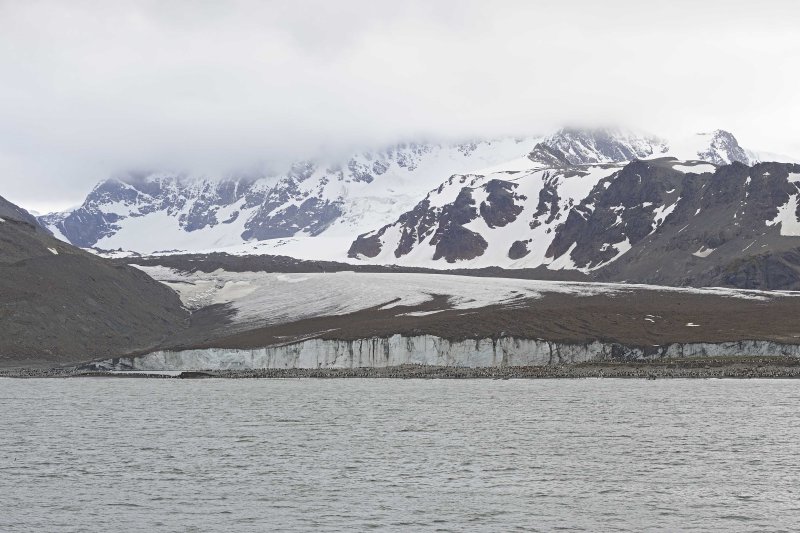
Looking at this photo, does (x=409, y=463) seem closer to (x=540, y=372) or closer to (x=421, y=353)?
(x=540, y=372)

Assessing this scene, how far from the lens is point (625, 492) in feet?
174

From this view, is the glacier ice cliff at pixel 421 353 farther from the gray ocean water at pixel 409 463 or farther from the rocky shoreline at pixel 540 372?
the gray ocean water at pixel 409 463

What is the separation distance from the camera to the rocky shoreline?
460 feet

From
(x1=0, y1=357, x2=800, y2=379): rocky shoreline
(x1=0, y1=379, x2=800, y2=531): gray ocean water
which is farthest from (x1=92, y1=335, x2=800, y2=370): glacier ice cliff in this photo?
(x1=0, y1=379, x2=800, y2=531): gray ocean water

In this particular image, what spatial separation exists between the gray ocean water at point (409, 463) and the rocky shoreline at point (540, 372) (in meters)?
30.6

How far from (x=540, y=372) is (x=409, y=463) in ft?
284

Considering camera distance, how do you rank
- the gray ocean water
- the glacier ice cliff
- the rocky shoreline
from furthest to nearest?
the glacier ice cliff
the rocky shoreline
the gray ocean water

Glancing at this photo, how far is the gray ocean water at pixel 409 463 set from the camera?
47.7 m

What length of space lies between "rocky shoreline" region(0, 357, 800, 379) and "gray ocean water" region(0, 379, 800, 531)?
30580mm

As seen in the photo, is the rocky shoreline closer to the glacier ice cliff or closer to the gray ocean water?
the glacier ice cliff

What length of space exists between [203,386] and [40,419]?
4800 centimetres

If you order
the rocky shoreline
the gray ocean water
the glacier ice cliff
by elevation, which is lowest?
the gray ocean water

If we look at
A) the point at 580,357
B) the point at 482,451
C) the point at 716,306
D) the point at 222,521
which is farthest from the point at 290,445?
the point at 716,306

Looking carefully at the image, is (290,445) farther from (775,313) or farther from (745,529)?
(775,313)
